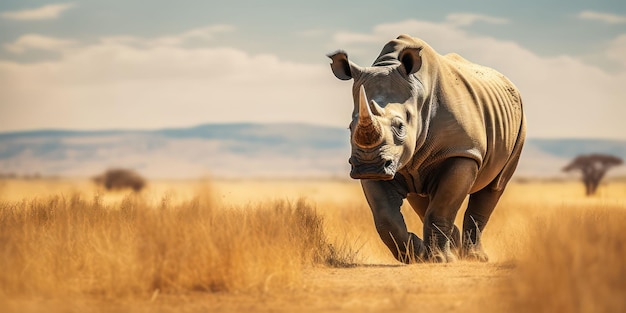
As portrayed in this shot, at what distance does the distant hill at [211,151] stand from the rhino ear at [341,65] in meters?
93.6

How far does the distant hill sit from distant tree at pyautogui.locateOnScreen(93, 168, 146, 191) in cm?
Result: 5733

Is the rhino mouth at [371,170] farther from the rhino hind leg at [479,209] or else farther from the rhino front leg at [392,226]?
the rhino hind leg at [479,209]

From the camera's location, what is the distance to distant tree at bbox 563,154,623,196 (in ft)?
134

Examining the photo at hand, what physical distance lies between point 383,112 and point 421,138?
3.08 feet

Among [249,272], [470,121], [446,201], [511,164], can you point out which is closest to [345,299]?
[249,272]

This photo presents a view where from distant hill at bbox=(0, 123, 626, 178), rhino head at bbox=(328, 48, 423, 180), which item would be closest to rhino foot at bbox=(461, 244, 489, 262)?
rhino head at bbox=(328, 48, 423, 180)

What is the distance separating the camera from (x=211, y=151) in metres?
124

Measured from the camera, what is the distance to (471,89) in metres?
11.2

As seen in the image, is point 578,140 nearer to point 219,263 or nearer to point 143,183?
point 143,183

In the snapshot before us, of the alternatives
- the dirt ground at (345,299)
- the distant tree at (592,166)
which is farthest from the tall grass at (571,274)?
the distant tree at (592,166)

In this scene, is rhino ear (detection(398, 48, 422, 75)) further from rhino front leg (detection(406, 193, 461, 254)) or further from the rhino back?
rhino front leg (detection(406, 193, 461, 254))

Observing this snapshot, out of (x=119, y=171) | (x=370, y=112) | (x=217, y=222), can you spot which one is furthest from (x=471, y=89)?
(x=119, y=171)

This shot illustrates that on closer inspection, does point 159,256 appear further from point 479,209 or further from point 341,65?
point 479,209

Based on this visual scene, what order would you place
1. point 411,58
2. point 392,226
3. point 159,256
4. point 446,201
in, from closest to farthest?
1. point 159,256
2. point 392,226
3. point 411,58
4. point 446,201
